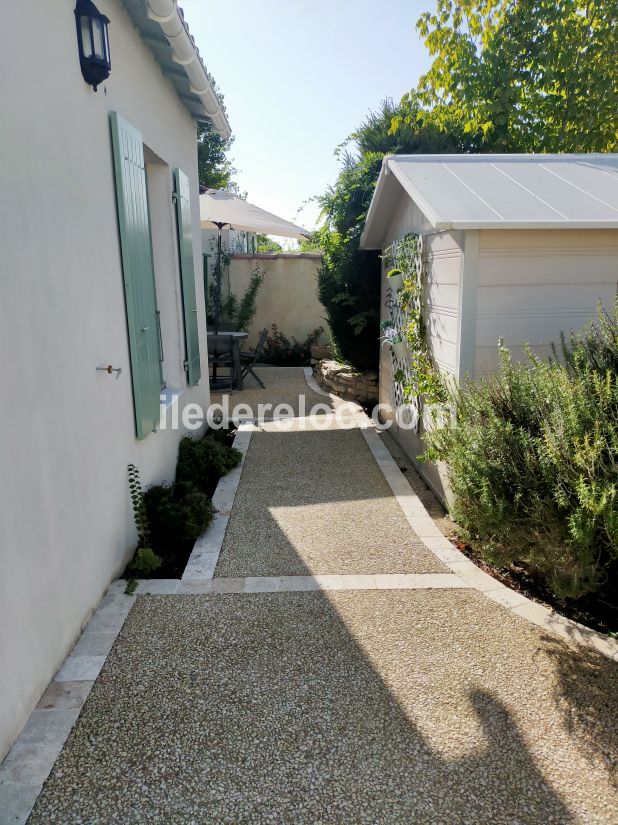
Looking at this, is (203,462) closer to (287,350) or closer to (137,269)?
(137,269)

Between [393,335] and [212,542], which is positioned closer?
[212,542]

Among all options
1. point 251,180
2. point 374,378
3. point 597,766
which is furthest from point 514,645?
point 251,180

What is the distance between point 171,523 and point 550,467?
2706 mm

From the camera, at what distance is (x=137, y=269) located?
4246 mm

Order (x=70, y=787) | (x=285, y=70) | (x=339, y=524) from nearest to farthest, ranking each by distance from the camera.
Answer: (x=70, y=787), (x=339, y=524), (x=285, y=70)

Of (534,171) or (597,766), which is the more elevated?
(534,171)

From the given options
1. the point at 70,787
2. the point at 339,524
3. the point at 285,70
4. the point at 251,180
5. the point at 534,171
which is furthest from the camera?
the point at 251,180

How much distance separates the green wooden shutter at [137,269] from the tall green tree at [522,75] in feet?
18.8

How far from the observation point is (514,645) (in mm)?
3086

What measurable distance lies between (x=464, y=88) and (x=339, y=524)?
8028mm

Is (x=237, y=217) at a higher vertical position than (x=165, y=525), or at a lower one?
higher

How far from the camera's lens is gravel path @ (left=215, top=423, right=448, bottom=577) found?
4.07m

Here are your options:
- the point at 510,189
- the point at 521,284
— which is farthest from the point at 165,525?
the point at 510,189

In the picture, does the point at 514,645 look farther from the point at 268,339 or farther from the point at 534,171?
the point at 268,339
